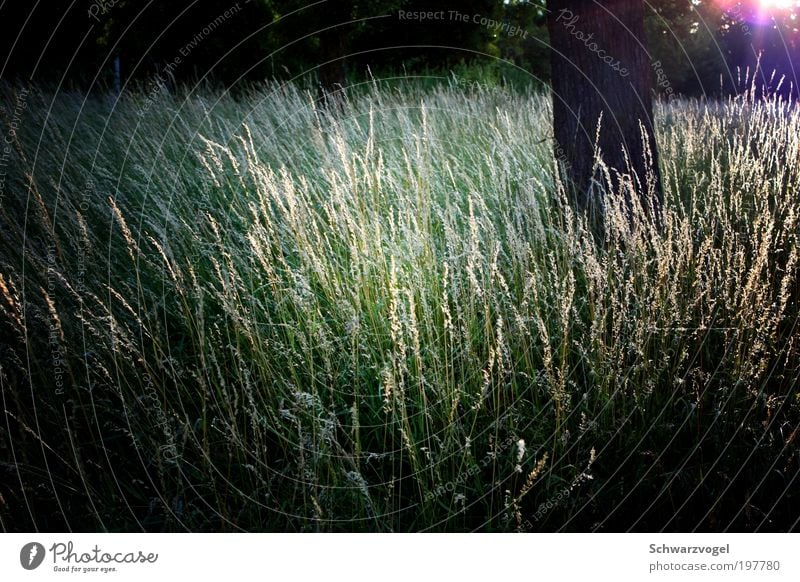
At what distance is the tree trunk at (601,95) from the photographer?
309cm

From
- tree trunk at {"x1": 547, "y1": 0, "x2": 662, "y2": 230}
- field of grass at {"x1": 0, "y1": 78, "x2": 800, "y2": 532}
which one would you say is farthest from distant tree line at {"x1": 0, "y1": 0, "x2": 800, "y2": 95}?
field of grass at {"x1": 0, "y1": 78, "x2": 800, "y2": 532}

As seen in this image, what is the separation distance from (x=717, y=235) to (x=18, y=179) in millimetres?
3902

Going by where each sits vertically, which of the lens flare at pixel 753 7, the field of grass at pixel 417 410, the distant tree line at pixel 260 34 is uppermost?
the distant tree line at pixel 260 34

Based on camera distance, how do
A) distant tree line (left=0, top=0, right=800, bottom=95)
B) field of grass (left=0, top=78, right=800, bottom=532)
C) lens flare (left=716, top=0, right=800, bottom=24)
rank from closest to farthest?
field of grass (left=0, top=78, right=800, bottom=532) < lens flare (left=716, top=0, right=800, bottom=24) < distant tree line (left=0, top=0, right=800, bottom=95)

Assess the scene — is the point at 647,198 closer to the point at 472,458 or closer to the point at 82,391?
the point at 472,458

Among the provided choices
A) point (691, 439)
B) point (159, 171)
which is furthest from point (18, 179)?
point (691, 439)

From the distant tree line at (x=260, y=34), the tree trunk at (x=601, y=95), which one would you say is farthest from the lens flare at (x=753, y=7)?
the tree trunk at (x=601, y=95)

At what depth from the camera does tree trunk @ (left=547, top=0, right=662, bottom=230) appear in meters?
3.09

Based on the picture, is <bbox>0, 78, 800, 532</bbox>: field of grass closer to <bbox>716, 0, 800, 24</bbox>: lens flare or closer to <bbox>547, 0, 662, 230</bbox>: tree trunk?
<bbox>547, 0, 662, 230</bbox>: tree trunk

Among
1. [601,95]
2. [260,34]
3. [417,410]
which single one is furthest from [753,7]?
[260,34]

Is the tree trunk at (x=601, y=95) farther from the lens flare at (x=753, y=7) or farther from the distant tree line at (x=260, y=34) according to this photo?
the distant tree line at (x=260, y=34)

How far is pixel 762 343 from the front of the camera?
2135 mm

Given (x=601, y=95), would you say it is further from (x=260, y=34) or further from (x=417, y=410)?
(x=260, y=34)

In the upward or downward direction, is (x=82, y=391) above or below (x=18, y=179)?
below
